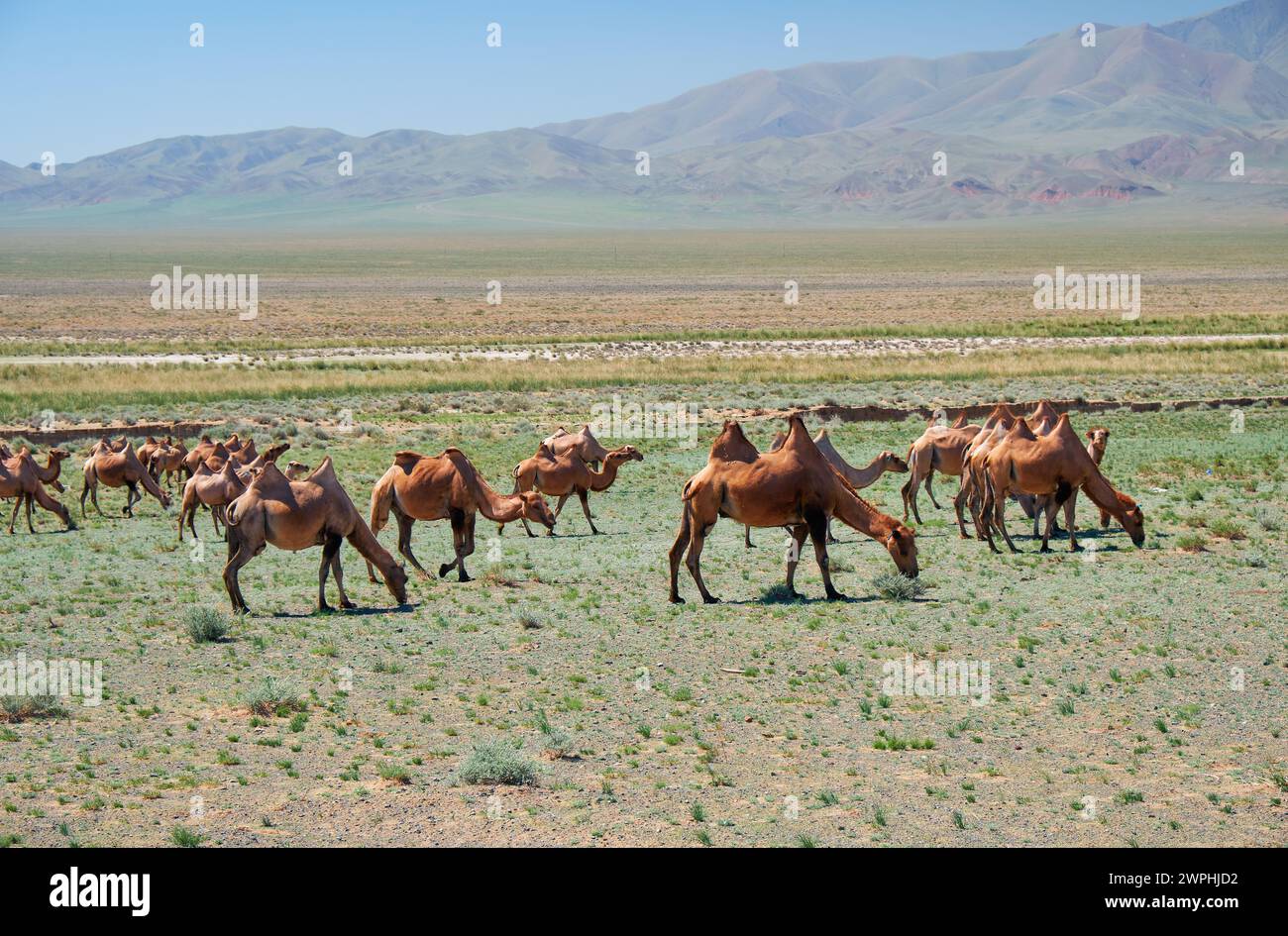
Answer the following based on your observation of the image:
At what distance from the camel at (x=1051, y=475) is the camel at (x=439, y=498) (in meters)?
6.22

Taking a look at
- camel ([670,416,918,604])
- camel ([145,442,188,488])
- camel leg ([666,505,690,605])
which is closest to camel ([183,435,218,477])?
camel ([145,442,188,488])

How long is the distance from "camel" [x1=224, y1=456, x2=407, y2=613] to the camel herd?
0.01 metres

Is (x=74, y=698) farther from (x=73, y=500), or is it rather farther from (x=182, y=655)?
(x=73, y=500)

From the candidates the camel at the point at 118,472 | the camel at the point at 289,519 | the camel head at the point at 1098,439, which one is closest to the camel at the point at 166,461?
the camel at the point at 118,472

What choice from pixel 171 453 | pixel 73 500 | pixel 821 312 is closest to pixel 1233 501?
pixel 171 453

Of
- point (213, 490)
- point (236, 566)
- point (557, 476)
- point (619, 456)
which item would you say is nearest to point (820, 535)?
point (236, 566)

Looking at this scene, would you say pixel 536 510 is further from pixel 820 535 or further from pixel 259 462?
pixel 820 535

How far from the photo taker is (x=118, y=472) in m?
23.6

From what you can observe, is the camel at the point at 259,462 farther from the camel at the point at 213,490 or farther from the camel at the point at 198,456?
the camel at the point at 198,456

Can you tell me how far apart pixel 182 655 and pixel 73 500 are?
1317cm

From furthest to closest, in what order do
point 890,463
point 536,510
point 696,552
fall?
point 890,463
point 536,510
point 696,552

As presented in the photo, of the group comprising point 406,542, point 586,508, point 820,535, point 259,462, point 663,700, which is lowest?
point 663,700

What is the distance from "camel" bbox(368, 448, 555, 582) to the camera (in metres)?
17.4

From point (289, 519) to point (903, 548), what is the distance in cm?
662
